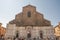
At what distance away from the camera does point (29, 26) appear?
2788 centimetres

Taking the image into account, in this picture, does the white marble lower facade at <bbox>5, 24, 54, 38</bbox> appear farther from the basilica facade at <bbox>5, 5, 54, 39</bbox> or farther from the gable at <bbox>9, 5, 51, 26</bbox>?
the gable at <bbox>9, 5, 51, 26</bbox>

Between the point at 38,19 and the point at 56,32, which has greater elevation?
the point at 38,19

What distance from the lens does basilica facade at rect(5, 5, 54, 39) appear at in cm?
2739

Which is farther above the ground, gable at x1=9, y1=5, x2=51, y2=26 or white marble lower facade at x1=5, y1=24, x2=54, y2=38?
gable at x1=9, y1=5, x2=51, y2=26

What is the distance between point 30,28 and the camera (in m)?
27.7

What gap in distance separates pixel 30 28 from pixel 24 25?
1.50m

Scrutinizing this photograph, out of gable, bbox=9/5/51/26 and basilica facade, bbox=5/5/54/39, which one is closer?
basilica facade, bbox=5/5/54/39

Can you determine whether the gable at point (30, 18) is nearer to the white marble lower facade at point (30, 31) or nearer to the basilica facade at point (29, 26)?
the basilica facade at point (29, 26)

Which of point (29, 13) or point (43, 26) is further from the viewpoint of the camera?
point (29, 13)

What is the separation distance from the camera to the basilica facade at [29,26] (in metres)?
27.4

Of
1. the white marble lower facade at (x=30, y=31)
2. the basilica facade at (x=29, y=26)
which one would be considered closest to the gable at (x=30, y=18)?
the basilica facade at (x=29, y=26)

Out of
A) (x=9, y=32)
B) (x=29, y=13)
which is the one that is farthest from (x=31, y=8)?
(x=9, y=32)

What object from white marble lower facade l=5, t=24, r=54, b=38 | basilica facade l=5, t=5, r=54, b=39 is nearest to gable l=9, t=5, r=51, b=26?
basilica facade l=5, t=5, r=54, b=39

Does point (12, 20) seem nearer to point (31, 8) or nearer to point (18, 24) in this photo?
point (18, 24)
